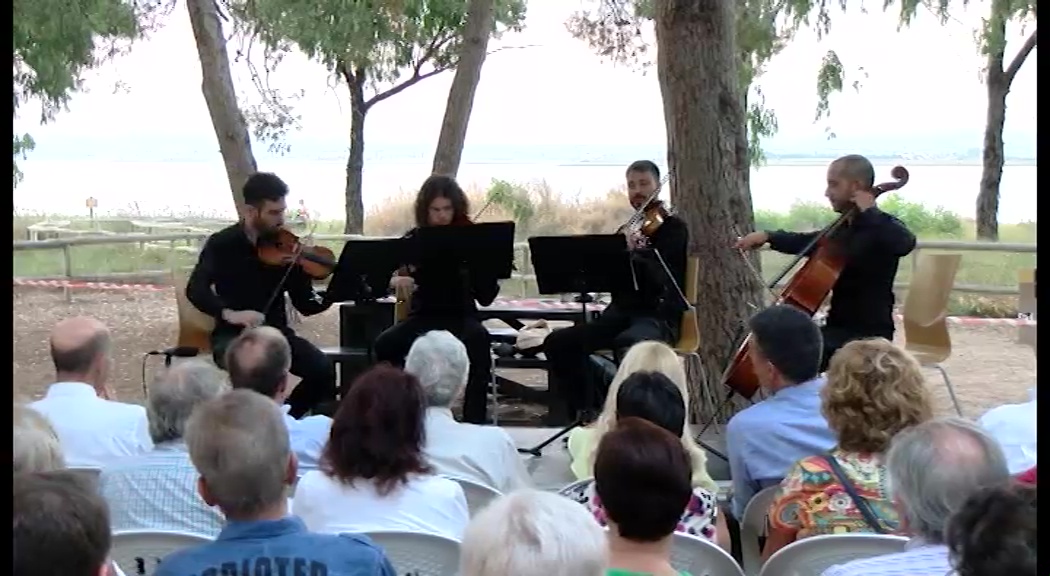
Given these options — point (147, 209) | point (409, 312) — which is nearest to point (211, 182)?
point (147, 209)

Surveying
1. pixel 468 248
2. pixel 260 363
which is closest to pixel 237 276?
pixel 468 248

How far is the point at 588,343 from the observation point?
16.8 ft

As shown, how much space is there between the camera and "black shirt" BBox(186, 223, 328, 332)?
A: 4848mm

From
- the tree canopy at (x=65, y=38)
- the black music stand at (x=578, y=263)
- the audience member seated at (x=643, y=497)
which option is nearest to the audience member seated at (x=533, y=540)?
the audience member seated at (x=643, y=497)

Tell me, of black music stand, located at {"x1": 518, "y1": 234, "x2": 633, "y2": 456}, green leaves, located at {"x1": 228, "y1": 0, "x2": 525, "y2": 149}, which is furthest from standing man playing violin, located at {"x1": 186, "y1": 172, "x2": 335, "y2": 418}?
green leaves, located at {"x1": 228, "y1": 0, "x2": 525, "y2": 149}

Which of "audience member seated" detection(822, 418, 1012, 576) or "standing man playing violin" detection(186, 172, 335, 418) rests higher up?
"standing man playing violin" detection(186, 172, 335, 418)

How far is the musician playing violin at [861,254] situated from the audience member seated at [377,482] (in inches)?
102

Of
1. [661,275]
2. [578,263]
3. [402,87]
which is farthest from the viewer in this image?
[402,87]

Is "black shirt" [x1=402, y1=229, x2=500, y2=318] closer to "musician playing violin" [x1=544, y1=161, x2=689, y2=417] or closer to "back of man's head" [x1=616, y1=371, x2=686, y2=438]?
"musician playing violin" [x1=544, y1=161, x2=689, y2=417]

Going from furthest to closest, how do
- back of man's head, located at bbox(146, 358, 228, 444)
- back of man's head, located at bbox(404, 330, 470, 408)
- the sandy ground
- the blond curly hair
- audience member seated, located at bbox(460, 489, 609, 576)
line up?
the sandy ground < back of man's head, located at bbox(404, 330, 470, 408) < back of man's head, located at bbox(146, 358, 228, 444) < the blond curly hair < audience member seated, located at bbox(460, 489, 609, 576)

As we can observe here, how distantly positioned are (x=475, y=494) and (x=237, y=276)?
8.53 feet

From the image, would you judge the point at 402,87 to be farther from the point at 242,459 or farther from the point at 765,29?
the point at 242,459

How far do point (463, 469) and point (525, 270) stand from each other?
643cm

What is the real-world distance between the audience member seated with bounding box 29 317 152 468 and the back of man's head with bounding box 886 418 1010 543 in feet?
5.74
